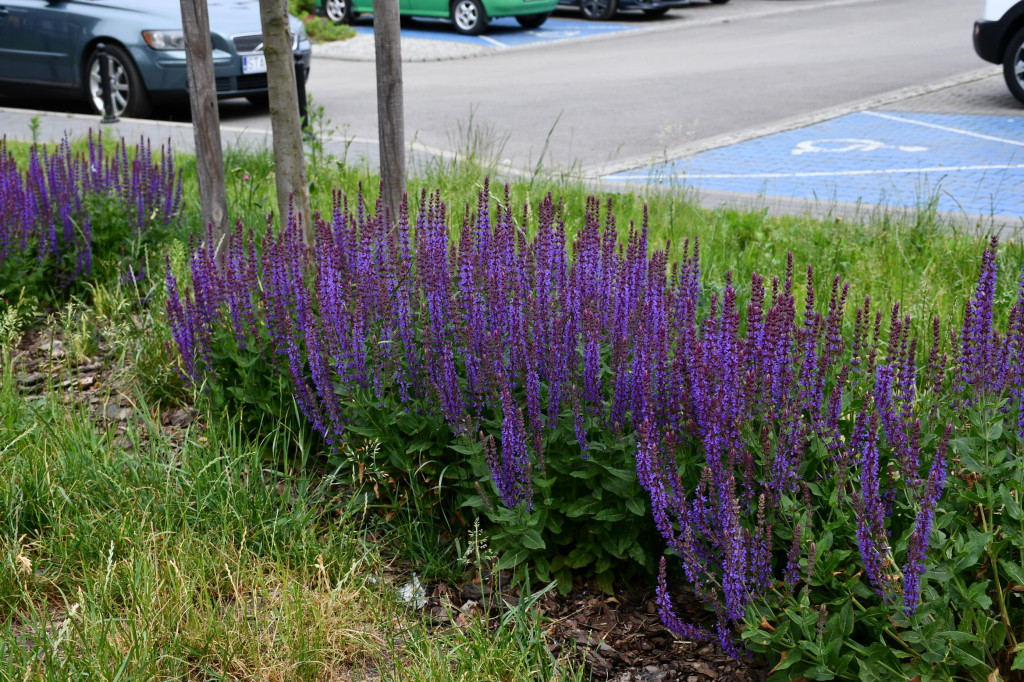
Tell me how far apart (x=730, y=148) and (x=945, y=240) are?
5.36 metres

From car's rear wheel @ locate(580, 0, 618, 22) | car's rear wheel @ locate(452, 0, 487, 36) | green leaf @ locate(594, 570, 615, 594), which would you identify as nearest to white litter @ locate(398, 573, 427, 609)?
green leaf @ locate(594, 570, 615, 594)

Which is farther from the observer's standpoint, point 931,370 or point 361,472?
point 361,472

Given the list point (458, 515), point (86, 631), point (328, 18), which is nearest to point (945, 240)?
point (458, 515)

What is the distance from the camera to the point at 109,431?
14.0 ft

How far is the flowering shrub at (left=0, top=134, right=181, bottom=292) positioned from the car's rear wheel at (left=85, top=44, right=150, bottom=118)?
6611 mm

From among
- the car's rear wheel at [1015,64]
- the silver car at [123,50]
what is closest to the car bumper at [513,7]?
the silver car at [123,50]

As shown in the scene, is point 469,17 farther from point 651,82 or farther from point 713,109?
point 713,109

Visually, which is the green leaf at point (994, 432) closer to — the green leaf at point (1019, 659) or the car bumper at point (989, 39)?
the green leaf at point (1019, 659)

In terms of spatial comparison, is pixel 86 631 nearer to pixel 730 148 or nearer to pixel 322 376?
pixel 322 376

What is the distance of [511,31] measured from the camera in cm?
2373

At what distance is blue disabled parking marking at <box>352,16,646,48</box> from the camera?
2206 cm

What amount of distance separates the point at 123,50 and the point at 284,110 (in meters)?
8.98

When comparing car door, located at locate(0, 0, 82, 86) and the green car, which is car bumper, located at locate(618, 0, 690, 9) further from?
car door, located at locate(0, 0, 82, 86)

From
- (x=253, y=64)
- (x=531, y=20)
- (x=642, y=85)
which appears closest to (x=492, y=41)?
(x=531, y=20)
